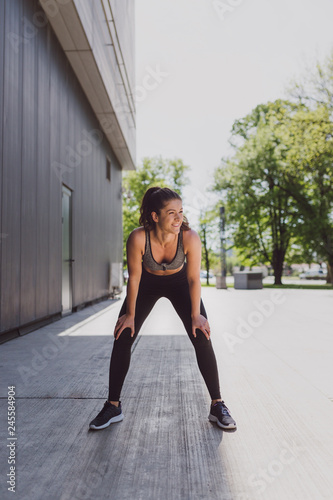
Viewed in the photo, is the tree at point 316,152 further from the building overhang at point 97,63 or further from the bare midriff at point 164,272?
the bare midriff at point 164,272

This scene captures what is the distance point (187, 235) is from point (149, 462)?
136 cm

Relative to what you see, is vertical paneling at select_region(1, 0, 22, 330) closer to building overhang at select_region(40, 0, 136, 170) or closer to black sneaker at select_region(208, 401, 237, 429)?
building overhang at select_region(40, 0, 136, 170)

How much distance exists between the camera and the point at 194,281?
2.71m

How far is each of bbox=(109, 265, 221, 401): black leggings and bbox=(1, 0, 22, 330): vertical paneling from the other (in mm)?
3339

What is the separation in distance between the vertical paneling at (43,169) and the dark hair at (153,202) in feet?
15.4

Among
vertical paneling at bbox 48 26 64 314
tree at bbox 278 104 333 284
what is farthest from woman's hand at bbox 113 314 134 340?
tree at bbox 278 104 333 284

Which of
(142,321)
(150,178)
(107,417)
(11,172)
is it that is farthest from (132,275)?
(150,178)

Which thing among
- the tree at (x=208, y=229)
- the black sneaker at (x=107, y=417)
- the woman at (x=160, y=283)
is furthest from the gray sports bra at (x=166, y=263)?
the tree at (x=208, y=229)

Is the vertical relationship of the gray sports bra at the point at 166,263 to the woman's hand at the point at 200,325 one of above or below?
above

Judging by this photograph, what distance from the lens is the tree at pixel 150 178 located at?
127 ft

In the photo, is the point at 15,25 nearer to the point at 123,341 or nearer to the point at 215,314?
the point at 123,341

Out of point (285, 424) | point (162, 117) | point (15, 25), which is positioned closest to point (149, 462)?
→ point (285, 424)

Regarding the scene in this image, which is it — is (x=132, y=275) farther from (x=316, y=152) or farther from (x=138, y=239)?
(x=316, y=152)

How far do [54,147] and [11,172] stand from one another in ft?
7.90
